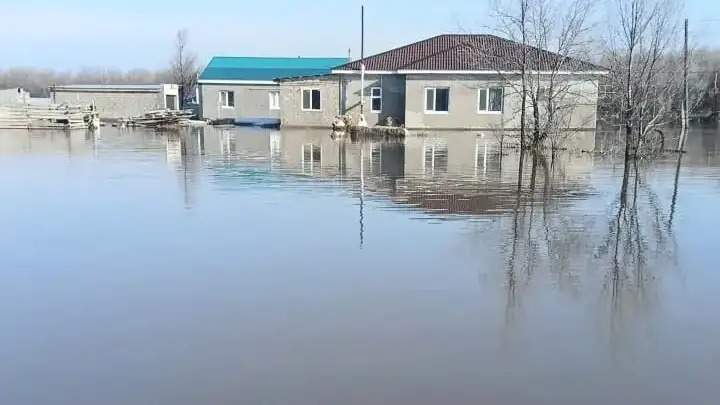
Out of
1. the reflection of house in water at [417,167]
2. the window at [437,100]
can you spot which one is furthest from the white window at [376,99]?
the reflection of house in water at [417,167]

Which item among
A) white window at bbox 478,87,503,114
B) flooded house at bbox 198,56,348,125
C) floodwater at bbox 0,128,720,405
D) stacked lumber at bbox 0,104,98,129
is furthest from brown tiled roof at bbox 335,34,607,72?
stacked lumber at bbox 0,104,98,129

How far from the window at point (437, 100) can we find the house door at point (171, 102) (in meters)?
23.8

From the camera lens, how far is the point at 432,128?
32875 mm

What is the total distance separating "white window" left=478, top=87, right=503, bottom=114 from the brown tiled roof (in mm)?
1437

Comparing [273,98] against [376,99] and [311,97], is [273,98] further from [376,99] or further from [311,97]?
[376,99]

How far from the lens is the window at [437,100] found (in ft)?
108

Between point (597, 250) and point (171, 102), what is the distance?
1808 inches

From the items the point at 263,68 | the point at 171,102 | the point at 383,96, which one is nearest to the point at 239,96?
the point at 263,68

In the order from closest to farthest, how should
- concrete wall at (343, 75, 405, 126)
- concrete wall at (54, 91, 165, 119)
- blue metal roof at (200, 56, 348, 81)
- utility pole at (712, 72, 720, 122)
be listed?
concrete wall at (343, 75, 405, 126) < blue metal roof at (200, 56, 348, 81) < concrete wall at (54, 91, 165, 119) < utility pole at (712, 72, 720, 122)

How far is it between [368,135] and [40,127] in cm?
2004

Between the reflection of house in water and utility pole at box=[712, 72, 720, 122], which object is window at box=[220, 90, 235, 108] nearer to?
the reflection of house in water

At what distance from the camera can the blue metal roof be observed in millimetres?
45844

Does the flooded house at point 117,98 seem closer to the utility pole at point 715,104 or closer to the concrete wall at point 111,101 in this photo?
the concrete wall at point 111,101

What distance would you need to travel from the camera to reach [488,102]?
107ft
